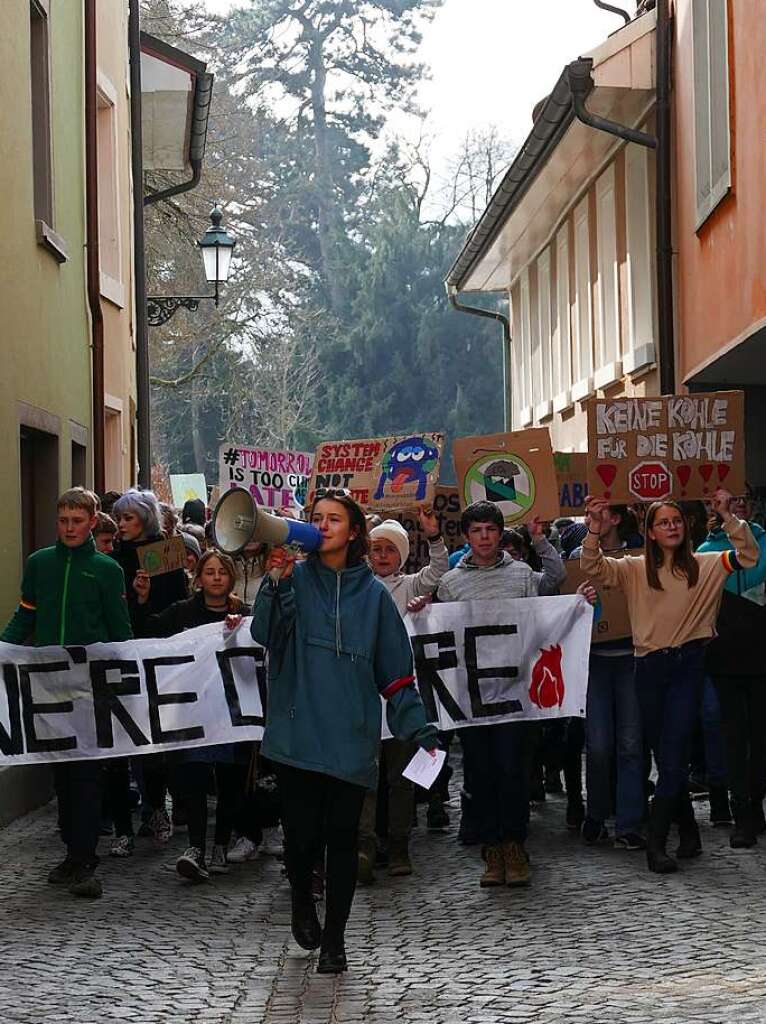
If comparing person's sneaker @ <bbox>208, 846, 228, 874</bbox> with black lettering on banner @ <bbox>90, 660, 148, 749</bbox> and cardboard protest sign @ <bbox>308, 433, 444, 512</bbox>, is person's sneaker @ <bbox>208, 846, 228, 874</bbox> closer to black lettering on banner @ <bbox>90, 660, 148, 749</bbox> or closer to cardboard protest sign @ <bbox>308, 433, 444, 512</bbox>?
black lettering on banner @ <bbox>90, 660, 148, 749</bbox>

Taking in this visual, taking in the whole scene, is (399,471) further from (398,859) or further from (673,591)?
(398,859)

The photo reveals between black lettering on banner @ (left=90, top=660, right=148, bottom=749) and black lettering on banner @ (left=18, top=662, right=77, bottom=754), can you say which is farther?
black lettering on banner @ (left=90, top=660, right=148, bottom=749)

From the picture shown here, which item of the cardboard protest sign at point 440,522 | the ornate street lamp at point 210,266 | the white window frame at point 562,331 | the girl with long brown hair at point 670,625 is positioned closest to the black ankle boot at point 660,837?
the girl with long brown hair at point 670,625

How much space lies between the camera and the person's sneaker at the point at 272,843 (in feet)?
34.8

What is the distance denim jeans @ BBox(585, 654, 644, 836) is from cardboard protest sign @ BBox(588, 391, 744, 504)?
92 cm

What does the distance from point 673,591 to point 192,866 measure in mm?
2667

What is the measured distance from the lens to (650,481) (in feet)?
35.3

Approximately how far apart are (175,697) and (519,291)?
23906 millimetres

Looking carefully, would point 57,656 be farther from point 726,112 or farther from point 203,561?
point 726,112

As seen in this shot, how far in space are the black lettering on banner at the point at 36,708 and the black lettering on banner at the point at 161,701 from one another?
0.42 m

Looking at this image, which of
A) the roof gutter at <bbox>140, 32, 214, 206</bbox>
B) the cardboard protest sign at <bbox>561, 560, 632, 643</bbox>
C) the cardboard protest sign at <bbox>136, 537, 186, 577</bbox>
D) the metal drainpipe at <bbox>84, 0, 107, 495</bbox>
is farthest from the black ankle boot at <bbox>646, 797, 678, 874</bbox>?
the roof gutter at <bbox>140, 32, 214, 206</bbox>

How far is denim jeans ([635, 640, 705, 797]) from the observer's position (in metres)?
9.71

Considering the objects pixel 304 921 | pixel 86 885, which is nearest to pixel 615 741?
pixel 86 885

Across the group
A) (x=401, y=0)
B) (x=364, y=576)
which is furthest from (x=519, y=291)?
(x=401, y=0)
